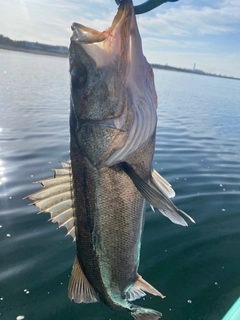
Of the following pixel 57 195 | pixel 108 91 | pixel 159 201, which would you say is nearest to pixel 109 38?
pixel 108 91

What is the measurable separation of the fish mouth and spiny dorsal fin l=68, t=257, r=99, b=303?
65.0 inches

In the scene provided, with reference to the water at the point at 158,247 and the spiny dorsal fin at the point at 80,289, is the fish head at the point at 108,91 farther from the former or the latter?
the water at the point at 158,247

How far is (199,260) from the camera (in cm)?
530

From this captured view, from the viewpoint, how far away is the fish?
6.69 ft

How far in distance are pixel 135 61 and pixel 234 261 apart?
177 inches

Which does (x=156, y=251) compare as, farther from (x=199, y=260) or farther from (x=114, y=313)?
(x=114, y=313)

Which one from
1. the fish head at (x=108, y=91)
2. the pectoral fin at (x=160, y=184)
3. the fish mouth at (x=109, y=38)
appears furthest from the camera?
the pectoral fin at (x=160, y=184)

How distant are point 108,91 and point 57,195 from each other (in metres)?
0.93

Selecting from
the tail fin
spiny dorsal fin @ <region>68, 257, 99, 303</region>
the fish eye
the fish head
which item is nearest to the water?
the tail fin

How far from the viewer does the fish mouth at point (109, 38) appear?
191cm

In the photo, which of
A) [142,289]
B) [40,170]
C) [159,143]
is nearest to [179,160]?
[159,143]

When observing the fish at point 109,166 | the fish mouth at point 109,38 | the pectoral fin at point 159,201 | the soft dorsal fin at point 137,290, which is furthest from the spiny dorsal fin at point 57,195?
the fish mouth at point 109,38

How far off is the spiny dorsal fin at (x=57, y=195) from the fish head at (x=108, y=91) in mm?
358

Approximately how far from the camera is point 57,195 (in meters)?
2.45
